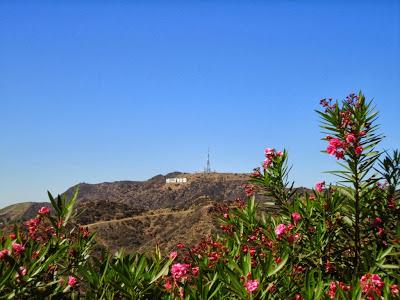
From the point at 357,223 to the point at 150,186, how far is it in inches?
5749

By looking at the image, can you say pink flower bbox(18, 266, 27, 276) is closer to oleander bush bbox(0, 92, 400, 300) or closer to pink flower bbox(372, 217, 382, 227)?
oleander bush bbox(0, 92, 400, 300)

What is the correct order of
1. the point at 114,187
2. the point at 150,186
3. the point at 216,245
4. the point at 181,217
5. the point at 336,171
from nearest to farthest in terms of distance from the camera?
the point at 336,171 < the point at 216,245 < the point at 181,217 < the point at 150,186 < the point at 114,187

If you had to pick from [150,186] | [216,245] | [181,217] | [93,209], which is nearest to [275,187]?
[216,245]

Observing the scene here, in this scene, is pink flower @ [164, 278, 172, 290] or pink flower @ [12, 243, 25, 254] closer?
pink flower @ [164, 278, 172, 290]

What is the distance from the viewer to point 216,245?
5.40 metres

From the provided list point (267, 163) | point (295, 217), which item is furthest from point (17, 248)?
point (267, 163)

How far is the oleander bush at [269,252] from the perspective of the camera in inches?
123

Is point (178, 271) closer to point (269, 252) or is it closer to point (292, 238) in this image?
point (269, 252)

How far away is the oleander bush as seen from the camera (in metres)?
3.12

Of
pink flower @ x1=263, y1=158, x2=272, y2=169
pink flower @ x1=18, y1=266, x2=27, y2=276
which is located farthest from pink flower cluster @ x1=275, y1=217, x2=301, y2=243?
pink flower @ x1=18, y1=266, x2=27, y2=276

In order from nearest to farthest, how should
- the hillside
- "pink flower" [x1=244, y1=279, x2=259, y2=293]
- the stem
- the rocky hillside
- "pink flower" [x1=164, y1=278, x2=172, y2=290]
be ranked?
"pink flower" [x1=244, y1=279, x2=259, y2=293], "pink flower" [x1=164, y1=278, x2=172, y2=290], the stem, the hillside, the rocky hillside

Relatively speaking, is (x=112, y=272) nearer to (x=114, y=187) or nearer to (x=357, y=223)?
(x=357, y=223)

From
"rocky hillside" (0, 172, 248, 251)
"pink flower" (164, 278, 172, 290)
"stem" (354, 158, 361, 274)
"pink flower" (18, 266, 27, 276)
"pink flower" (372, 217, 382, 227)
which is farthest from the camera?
"rocky hillside" (0, 172, 248, 251)

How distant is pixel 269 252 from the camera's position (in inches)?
141
